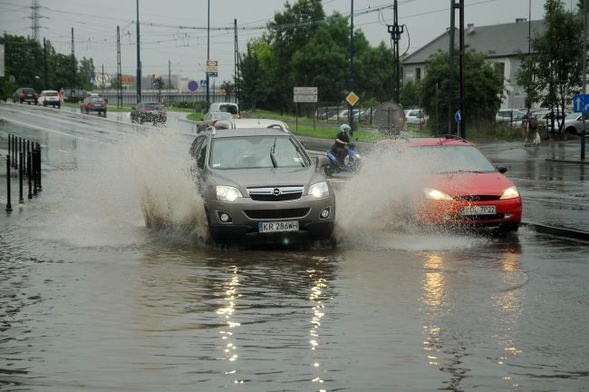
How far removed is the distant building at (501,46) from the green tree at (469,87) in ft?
111

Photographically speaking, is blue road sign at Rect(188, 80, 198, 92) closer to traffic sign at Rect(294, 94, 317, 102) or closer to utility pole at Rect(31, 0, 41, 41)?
Result: traffic sign at Rect(294, 94, 317, 102)

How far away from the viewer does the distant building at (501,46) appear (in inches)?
3780

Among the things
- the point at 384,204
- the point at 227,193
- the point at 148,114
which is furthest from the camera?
the point at 148,114

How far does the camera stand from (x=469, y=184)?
47.9ft

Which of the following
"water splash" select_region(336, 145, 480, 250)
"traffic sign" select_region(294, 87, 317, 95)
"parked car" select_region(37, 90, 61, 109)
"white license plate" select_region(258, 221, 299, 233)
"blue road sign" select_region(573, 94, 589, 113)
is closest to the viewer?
"white license plate" select_region(258, 221, 299, 233)

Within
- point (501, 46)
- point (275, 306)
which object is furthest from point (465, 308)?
point (501, 46)

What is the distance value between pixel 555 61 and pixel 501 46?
154 ft

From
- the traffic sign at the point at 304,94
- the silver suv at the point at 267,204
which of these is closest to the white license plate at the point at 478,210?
the silver suv at the point at 267,204

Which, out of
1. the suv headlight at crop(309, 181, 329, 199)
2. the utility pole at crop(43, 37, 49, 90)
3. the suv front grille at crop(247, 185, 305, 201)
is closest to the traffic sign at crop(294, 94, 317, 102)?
the suv headlight at crop(309, 181, 329, 199)

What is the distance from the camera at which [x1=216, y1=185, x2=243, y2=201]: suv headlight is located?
12.6 metres

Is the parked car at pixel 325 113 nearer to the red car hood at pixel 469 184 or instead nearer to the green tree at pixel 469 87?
the green tree at pixel 469 87

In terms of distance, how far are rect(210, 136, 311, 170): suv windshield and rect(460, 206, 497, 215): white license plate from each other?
2.35 m

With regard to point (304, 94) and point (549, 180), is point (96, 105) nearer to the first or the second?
point (304, 94)

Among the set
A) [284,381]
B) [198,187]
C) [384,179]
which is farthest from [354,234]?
[284,381]
